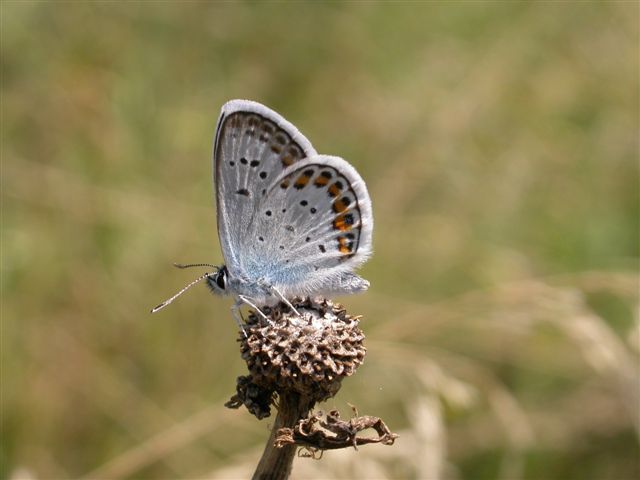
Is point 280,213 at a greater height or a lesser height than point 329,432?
greater

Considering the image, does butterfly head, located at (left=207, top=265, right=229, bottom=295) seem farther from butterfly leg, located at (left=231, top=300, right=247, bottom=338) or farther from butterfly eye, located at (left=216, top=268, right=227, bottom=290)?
butterfly leg, located at (left=231, top=300, right=247, bottom=338)

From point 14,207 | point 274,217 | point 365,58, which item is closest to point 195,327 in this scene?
point 14,207

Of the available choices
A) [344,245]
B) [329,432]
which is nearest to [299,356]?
[329,432]

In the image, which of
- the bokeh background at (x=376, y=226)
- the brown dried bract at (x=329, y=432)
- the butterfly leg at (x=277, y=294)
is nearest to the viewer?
the brown dried bract at (x=329, y=432)

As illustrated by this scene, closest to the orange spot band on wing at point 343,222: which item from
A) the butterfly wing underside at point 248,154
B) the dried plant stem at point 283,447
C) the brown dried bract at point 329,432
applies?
the butterfly wing underside at point 248,154

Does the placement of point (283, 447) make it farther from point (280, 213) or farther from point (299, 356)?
point (280, 213)

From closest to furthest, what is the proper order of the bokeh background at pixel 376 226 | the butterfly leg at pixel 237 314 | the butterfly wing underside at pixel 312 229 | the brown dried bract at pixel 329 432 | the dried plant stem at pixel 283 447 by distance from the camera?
the brown dried bract at pixel 329 432 < the dried plant stem at pixel 283 447 < the butterfly leg at pixel 237 314 < the butterfly wing underside at pixel 312 229 < the bokeh background at pixel 376 226

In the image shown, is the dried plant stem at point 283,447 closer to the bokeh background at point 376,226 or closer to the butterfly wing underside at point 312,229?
the butterfly wing underside at point 312,229

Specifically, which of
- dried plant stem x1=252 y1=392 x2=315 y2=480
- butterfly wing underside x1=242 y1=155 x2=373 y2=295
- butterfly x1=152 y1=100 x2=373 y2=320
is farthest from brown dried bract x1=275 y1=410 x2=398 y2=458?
butterfly wing underside x1=242 y1=155 x2=373 y2=295
